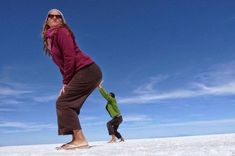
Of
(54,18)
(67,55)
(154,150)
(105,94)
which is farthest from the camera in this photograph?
(105,94)

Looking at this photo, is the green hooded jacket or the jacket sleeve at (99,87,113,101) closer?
the jacket sleeve at (99,87,113,101)

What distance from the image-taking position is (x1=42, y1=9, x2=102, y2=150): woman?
615 cm

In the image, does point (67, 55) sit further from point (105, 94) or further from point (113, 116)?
point (113, 116)

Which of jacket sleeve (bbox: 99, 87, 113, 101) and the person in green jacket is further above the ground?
jacket sleeve (bbox: 99, 87, 113, 101)

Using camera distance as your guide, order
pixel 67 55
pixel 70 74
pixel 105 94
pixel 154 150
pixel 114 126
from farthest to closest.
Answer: pixel 114 126, pixel 105 94, pixel 70 74, pixel 67 55, pixel 154 150

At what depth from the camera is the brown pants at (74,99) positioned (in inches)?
243

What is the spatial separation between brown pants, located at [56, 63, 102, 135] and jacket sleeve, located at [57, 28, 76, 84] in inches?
4.3

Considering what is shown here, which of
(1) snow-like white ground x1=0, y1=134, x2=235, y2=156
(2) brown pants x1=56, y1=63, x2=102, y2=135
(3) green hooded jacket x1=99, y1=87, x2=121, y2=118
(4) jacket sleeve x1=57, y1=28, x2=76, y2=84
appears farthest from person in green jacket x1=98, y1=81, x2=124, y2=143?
(1) snow-like white ground x1=0, y1=134, x2=235, y2=156

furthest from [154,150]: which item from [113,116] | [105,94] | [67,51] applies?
[113,116]

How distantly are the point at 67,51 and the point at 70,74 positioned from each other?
1.16ft

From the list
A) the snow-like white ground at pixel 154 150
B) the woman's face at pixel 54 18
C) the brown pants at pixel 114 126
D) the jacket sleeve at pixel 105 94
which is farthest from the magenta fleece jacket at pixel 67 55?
the brown pants at pixel 114 126

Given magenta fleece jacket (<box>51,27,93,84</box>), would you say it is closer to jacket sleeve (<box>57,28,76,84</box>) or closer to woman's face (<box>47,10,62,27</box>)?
jacket sleeve (<box>57,28,76,84</box>)

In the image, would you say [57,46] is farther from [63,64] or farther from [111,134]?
[111,134]

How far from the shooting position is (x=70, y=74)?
6246 mm
